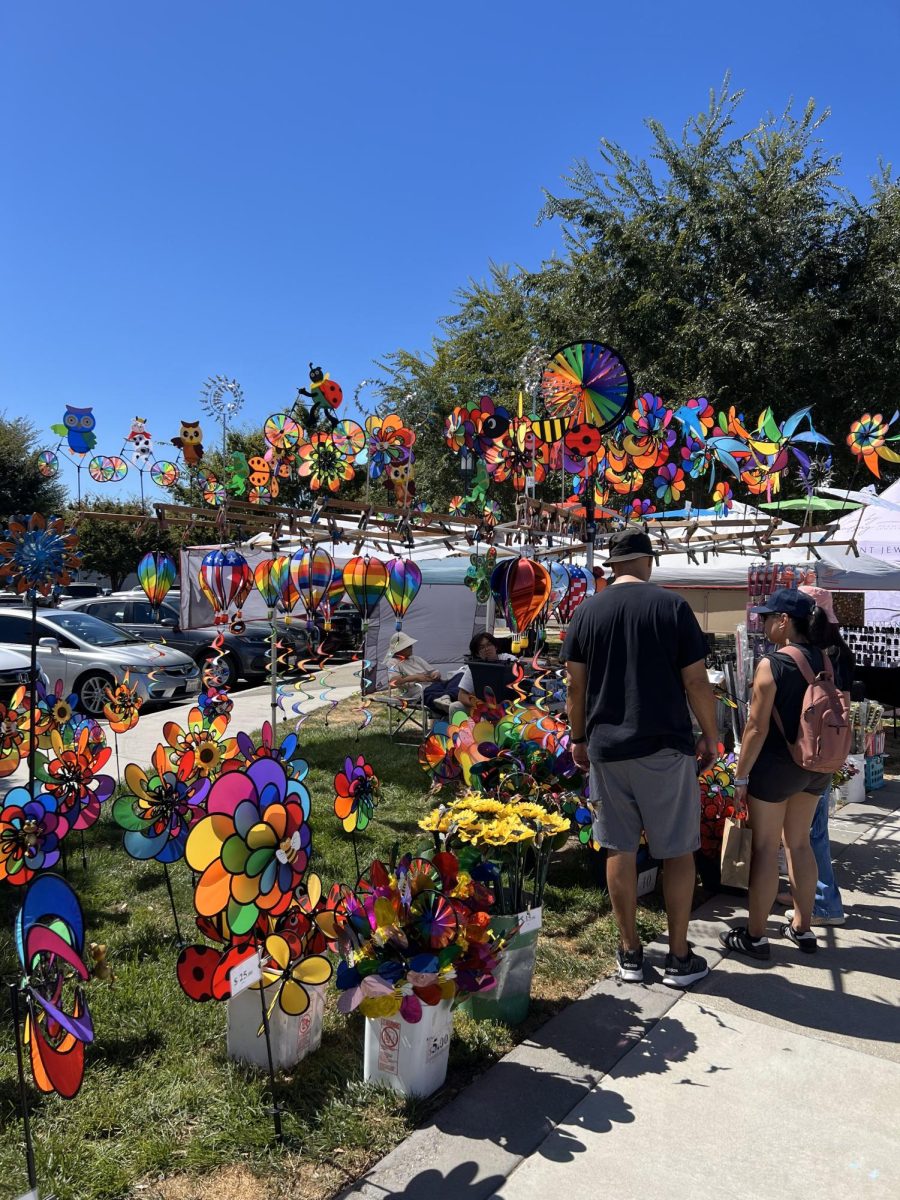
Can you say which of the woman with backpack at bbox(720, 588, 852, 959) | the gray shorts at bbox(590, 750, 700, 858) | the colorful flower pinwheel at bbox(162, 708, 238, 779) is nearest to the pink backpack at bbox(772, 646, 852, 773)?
the woman with backpack at bbox(720, 588, 852, 959)

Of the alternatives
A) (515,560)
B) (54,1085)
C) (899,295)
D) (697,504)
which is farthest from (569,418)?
(899,295)

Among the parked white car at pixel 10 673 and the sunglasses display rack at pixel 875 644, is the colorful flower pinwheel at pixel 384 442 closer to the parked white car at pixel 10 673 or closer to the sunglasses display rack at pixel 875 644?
the parked white car at pixel 10 673

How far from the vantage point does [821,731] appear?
3.36m

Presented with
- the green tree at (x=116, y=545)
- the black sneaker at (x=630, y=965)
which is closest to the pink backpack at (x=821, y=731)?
the black sneaker at (x=630, y=965)

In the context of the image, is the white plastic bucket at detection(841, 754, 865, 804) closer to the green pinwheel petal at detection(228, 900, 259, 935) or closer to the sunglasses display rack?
the sunglasses display rack

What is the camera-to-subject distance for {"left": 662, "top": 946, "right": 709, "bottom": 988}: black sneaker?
3256 millimetres

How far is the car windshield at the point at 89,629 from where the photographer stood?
11344 millimetres

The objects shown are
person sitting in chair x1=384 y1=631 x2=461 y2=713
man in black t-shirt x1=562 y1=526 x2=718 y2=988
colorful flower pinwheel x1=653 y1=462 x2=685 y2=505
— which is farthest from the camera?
person sitting in chair x1=384 y1=631 x2=461 y2=713

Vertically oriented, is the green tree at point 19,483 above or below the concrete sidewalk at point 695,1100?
above

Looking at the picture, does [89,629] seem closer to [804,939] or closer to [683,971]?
[683,971]

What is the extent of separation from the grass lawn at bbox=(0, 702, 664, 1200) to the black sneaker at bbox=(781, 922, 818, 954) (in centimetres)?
58

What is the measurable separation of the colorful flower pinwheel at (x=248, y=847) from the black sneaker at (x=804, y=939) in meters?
2.45

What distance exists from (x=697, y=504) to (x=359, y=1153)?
12.6m

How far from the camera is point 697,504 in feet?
44.9
